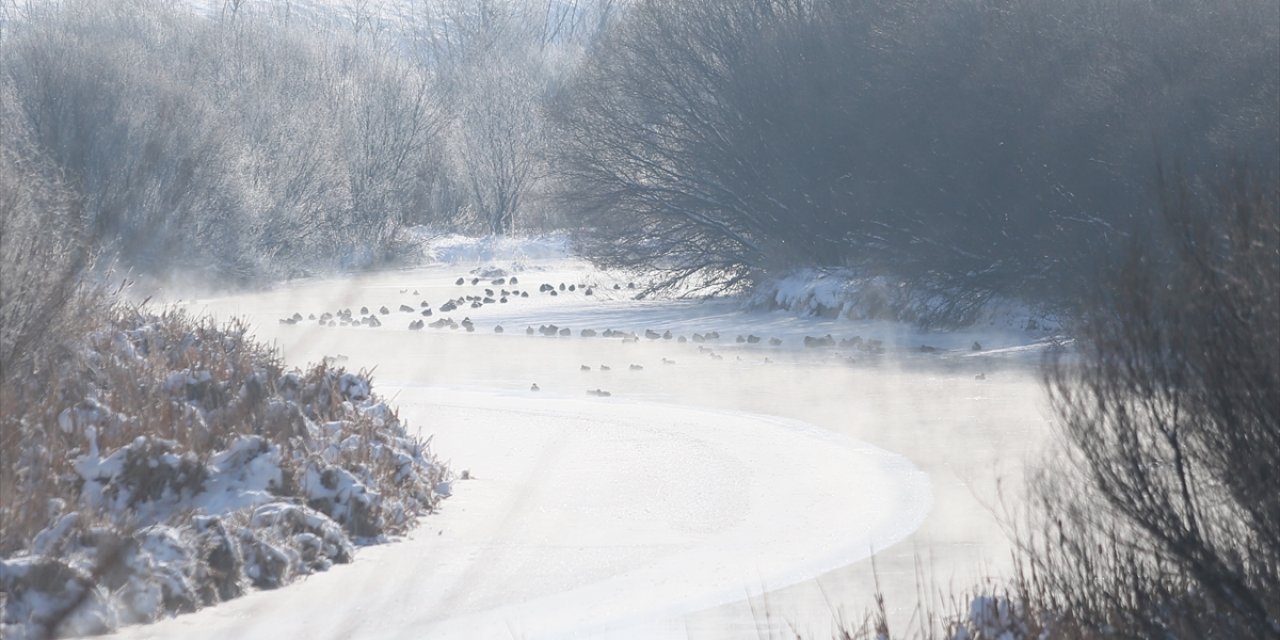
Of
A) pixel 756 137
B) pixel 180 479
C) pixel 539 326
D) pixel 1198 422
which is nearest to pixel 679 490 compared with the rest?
pixel 180 479

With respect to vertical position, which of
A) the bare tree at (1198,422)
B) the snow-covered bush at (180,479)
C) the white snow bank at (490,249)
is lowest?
the white snow bank at (490,249)

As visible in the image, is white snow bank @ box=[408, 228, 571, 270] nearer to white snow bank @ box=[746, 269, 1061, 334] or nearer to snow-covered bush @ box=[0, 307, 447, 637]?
white snow bank @ box=[746, 269, 1061, 334]

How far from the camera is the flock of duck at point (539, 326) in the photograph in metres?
24.5

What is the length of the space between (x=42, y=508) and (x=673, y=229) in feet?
88.6

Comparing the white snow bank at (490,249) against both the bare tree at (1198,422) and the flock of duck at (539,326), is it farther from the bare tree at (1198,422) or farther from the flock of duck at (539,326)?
the bare tree at (1198,422)

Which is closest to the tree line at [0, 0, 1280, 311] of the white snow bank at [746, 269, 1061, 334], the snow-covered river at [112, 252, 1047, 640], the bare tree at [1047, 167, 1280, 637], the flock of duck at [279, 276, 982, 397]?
the white snow bank at [746, 269, 1061, 334]

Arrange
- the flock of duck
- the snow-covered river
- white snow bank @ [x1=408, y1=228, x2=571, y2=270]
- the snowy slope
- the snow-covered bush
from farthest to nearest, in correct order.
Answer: white snow bank @ [x1=408, y1=228, x2=571, y2=270] < the flock of duck < the snow-covered river < the snowy slope < the snow-covered bush

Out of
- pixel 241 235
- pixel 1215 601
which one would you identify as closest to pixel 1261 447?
pixel 1215 601

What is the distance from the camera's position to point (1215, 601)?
212 inches

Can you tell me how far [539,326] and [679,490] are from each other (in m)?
17.9

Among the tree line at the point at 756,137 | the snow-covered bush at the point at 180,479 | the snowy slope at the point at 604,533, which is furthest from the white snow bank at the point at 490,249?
the snow-covered bush at the point at 180,479

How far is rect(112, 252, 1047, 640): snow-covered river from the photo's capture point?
7977 millimetres

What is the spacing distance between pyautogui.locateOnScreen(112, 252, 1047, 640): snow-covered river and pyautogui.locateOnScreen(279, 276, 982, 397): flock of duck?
1.53ft

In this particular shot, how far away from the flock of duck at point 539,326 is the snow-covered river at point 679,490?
1.53 feet
